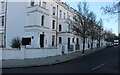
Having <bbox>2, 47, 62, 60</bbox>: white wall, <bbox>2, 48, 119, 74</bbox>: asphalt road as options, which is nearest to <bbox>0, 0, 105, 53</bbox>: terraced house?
<bbox>2, 47, 62, 60</bbox>: white wall

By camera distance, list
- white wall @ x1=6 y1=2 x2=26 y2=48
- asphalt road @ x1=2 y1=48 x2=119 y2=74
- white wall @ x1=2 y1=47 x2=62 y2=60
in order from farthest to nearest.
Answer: white wall @ x1=6 y1=2 x2=26 y2=48, white wall @ x1=2 y1=47 x2=62 y2=60, asphalt road @ x1=2 y1=48 x2=119 y2=74

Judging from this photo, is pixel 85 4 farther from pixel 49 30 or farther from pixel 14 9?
pixel 14 9

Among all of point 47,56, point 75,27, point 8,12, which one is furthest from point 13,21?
point 47,56

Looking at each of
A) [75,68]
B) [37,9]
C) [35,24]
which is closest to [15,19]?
[35,24]

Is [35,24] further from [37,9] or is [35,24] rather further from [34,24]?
[37,9]

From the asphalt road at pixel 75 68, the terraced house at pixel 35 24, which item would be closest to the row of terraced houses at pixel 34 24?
the terraced house at pixel 35 24

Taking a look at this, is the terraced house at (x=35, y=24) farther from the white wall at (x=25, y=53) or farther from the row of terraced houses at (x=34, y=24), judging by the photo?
the white wall at (x=25, y=53)

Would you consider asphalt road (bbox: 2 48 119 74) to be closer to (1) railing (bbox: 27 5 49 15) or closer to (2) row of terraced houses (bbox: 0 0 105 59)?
(2) row of terraced houses (bbox: 0 0 105 59)

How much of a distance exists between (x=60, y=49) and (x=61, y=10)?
655 inches

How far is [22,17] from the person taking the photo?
41.5m

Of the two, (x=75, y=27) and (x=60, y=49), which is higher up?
(x=75, y=27)

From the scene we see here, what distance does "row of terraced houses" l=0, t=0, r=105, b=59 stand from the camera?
127 feet

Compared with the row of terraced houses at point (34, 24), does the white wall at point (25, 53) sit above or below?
below

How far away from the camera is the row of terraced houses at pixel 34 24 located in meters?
38.8
